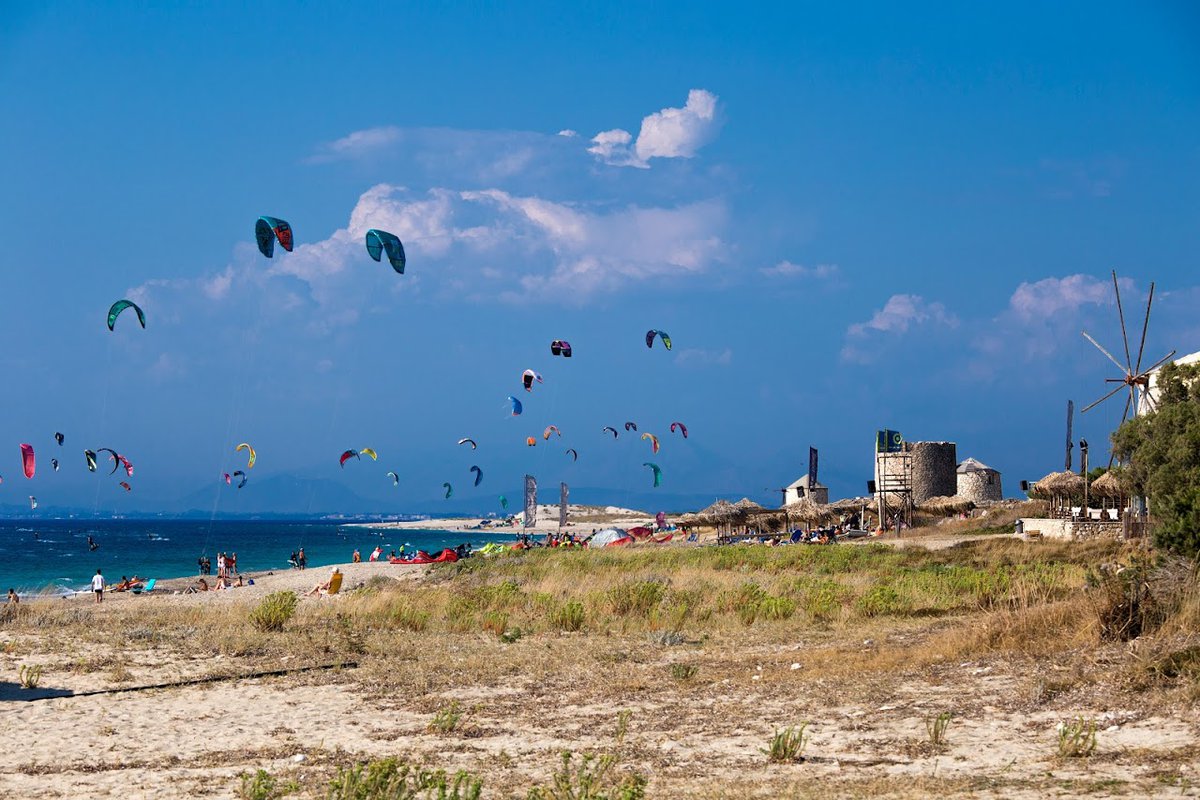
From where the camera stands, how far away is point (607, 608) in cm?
1608

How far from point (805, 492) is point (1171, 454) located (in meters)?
47.6

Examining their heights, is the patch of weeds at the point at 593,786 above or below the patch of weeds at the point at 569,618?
above

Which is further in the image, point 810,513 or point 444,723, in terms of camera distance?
point 810,513

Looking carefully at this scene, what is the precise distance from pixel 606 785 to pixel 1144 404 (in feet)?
101

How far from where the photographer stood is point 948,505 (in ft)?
161

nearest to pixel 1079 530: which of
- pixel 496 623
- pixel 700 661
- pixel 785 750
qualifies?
pixel 496 623

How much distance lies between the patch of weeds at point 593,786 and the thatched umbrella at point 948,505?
4513 cm

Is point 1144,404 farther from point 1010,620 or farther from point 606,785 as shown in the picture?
point 606,785

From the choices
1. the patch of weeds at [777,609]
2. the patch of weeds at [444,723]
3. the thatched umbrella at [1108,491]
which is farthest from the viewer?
the thatched umbrella at [1108,491]

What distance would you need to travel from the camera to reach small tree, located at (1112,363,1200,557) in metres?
13.2

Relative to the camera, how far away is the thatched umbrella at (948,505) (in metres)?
48.8

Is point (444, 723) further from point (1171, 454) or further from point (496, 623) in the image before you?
point (1171, 454)


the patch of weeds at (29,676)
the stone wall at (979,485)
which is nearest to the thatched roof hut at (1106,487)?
the stone wall at (979,485)

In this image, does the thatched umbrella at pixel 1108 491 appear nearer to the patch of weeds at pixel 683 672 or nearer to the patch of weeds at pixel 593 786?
the patch of weeds at pixel 683 672
